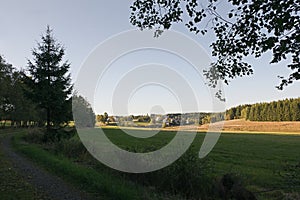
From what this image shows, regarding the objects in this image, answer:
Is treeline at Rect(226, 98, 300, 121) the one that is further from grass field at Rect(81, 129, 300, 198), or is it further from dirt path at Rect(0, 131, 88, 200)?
dirt path at Rect(0, 131, 88, 200)

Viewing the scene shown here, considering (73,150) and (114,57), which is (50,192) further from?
(73,150)

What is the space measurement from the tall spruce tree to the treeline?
6545 centimetres

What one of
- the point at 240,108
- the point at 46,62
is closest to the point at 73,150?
the point at 46,62

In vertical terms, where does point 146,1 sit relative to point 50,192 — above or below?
above

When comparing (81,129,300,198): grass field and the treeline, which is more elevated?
the treeline

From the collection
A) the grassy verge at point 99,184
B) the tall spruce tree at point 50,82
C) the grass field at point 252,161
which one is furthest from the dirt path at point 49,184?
the tall spruce tree at point 50,82

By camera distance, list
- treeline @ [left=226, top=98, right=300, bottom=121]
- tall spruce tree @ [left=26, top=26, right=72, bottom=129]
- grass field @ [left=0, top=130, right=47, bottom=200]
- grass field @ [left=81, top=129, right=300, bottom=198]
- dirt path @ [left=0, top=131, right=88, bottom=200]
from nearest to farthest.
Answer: grass field @ [left=0, top=130, right=47, bottom=200] → dirt path @ [left=0, top=131, right=88, bottom=200] → grass field @ [left=81, top=129, right=300, bottom=198] → tall spruce tree @ [left=26, top=26, right=72, bottom=129] → treeline @ [left=226, top=98, right=300, bottom=121]

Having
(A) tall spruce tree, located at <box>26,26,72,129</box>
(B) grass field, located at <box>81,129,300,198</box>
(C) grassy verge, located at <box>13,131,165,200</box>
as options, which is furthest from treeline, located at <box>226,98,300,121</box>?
(C) grassy verge, located at <box>13,131,165,200</box>

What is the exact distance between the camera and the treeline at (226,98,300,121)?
8480 cm

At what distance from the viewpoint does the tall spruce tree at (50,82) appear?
2461 centimetres

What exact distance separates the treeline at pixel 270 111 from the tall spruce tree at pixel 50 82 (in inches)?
2577

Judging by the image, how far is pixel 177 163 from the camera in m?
9.31

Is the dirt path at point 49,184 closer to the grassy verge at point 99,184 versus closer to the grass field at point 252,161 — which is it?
the grassy verge at point 99,184

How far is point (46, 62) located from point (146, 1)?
22651 mm
